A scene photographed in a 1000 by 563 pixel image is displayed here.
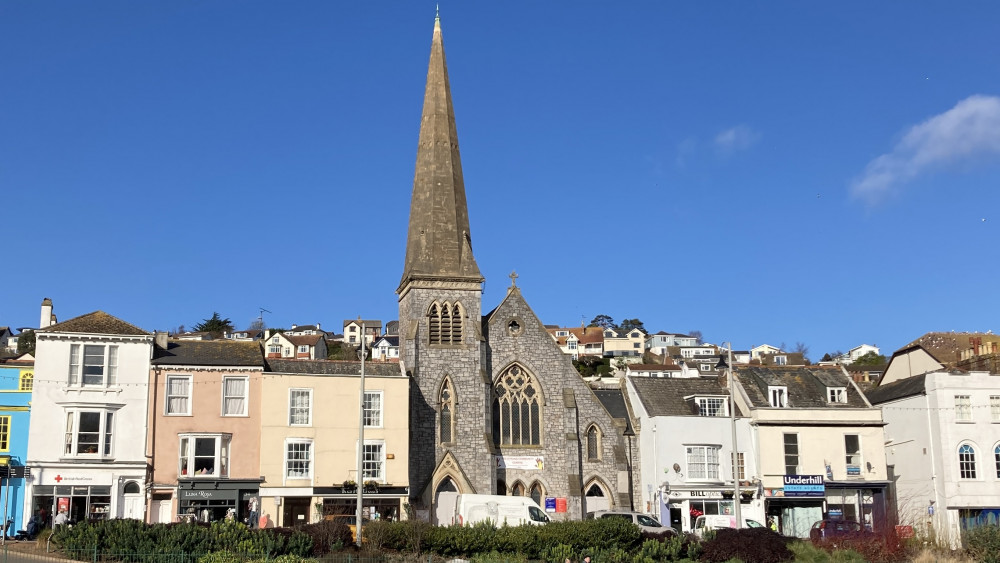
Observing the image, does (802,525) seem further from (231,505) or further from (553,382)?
(231,505)

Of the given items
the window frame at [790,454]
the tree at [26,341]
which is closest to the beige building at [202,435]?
the window frame at [790,454]

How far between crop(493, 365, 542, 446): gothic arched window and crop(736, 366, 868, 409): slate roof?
34.3 ft

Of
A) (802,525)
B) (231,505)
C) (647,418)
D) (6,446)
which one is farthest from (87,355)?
(802,525)

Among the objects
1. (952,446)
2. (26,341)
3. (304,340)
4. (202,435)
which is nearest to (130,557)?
(202,435)

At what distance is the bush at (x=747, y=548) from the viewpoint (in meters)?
32.8

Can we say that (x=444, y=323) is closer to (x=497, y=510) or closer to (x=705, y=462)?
(x=705, y=462)

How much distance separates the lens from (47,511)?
4428 cm

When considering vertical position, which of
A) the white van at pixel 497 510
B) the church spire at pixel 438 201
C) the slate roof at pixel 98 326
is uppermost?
the church spire at pixel 438 201

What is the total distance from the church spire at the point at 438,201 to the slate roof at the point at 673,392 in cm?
1001

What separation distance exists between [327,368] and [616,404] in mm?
15387

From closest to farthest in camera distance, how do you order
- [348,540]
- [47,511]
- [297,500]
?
[348,540], [47,511], [297,500]

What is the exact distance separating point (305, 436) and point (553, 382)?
1399cm

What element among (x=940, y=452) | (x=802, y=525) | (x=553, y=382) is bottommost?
(x=802, y=525)

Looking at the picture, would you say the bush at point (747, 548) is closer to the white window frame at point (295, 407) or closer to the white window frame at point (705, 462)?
the white window frame at point (705, 462)
